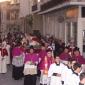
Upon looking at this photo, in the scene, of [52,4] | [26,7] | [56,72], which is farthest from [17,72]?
[26,7]

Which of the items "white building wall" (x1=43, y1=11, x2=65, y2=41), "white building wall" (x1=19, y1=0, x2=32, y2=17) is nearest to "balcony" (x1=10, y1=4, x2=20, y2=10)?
"white building wall" (x1=19, y1=0, x2=32, y2=17)

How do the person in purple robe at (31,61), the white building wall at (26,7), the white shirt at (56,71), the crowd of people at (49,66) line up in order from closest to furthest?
the crowd of people at (49,66), the white shirt at (56,71), the person in purple robe at (31,61), the white building wall at (26,7)

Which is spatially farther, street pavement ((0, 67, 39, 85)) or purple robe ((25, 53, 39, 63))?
street pavement ((0, 67, 39, 85))

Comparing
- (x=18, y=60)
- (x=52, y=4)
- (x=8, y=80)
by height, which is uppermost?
(x=52, y=4)

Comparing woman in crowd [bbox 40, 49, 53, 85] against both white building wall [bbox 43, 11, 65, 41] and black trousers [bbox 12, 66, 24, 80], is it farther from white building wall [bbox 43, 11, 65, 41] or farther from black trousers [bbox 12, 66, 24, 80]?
white building wall [bbox 43, 11, 65, 41]

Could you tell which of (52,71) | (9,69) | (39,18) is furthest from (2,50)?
(39,18)

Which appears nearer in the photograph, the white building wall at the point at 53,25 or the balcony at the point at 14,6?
the white building wall at the point at 53,25

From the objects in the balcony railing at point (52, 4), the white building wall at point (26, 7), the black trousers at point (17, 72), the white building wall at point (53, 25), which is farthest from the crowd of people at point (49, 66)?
the white building wall at point (26, 7)

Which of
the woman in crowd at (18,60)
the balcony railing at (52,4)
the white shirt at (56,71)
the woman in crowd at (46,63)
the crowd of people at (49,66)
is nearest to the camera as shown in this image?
the crowd of people at (49,66)

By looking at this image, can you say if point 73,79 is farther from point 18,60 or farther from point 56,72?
point 18,60

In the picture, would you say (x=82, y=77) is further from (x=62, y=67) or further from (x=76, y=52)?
(x=76, y=52)

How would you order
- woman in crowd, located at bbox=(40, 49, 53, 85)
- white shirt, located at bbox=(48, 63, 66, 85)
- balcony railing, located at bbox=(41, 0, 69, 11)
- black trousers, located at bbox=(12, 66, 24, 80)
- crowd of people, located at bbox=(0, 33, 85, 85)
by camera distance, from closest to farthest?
crowd of people, located at bbox=(0, 33, 85, 85) < white shirt, located at bbox=(48, 63, 66, 85) < woman in crowd, located at bbox=(40, 49, 53, 85) < black trousers, located at bbox=(12, 66, 24, 80) < balcony railing, located at bbox=(41, 0, 69, 11)

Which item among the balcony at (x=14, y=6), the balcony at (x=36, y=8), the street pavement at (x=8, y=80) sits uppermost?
the balcony at (x=14, y=6)

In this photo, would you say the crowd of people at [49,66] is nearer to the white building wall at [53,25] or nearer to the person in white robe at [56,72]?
the person in white robe at [56,72]
